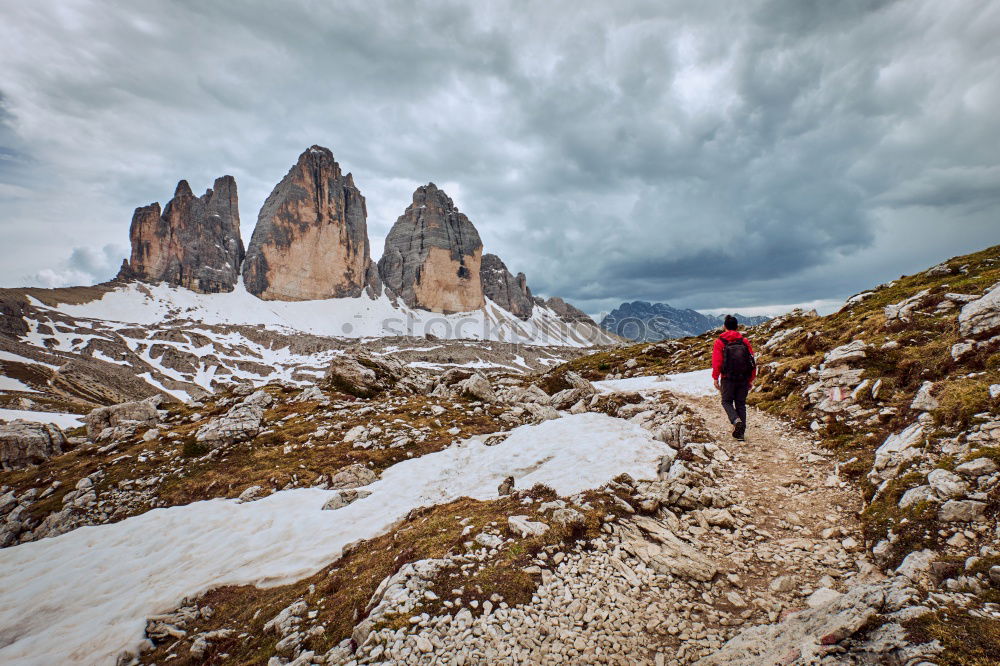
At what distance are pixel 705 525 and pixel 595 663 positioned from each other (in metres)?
4.78

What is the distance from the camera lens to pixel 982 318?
37.0 feet

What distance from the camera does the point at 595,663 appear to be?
221 inches

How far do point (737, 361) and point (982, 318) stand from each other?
618cm

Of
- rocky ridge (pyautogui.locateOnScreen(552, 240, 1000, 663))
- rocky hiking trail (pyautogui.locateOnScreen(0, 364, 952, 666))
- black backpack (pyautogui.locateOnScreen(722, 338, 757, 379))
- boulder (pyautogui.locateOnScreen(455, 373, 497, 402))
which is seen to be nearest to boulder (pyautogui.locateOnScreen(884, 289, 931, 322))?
rocky ridge (pyautogui.locateOnScreen(552, 240, 1000, 663))

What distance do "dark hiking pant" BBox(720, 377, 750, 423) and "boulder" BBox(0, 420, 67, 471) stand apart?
122 feet

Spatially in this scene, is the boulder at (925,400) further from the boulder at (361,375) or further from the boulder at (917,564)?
the boulder at (361,375)

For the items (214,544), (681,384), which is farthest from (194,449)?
(681,384)

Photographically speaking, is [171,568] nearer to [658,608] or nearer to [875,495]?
[658,608]

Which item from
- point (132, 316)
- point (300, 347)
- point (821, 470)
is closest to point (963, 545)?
point (821, 470)

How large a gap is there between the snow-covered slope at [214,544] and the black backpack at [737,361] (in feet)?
12.3

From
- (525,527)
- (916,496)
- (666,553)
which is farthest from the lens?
(525,527)

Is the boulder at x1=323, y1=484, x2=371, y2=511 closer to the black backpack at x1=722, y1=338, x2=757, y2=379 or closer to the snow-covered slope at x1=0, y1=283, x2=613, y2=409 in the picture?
the black backpack at x1=722, y1=338, x2=757, y2=379

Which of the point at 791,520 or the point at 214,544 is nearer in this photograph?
the point at 791,520

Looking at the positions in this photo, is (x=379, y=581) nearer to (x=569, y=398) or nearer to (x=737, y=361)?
(x=737, y=361)
